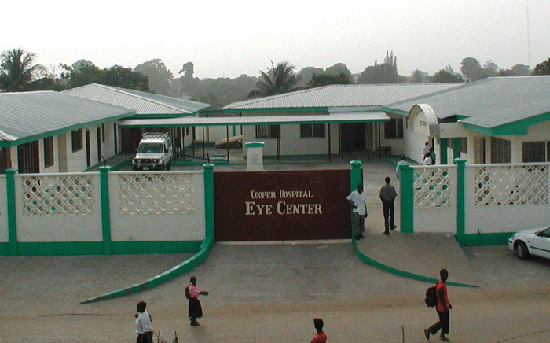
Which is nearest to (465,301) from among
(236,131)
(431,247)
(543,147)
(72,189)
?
(431,247)

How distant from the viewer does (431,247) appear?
1366cm

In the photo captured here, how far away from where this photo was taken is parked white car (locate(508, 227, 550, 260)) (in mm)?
12922

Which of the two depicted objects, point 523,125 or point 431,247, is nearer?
point 431,247

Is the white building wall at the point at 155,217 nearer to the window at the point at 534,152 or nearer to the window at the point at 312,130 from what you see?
the window at the point at 534,152

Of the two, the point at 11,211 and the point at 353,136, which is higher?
the point at 353,136

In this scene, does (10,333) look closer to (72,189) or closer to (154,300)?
(154,300)

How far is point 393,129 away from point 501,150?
56.2ft

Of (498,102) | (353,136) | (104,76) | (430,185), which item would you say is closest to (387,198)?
(430,185)

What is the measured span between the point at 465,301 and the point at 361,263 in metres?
2.37

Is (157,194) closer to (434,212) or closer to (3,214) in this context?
(3,214)

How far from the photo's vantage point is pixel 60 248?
14328 millimetres

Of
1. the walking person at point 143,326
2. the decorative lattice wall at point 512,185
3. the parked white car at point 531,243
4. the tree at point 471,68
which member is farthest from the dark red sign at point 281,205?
the tree at point 471,68

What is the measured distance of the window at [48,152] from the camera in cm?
2288

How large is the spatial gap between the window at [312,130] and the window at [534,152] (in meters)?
19.1
